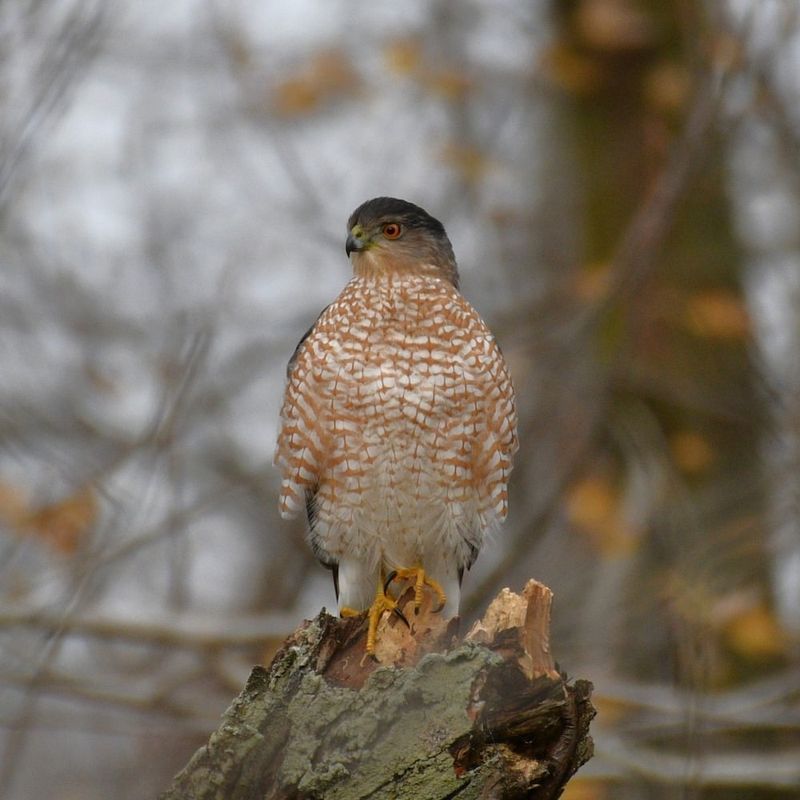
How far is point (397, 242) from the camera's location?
589 centimetres

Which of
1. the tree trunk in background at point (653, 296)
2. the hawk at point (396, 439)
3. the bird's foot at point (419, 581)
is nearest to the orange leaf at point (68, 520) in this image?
the hawk at point (396, 439)

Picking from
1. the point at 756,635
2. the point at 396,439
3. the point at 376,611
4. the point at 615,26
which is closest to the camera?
the point at 376,611

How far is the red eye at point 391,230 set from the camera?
5.91m

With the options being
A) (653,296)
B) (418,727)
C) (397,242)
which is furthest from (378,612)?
(653,296)

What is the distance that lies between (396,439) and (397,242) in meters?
1.21

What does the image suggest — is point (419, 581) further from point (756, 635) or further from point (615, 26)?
point (615, 26)

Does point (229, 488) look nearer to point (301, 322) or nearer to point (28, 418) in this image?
point (28, 418)

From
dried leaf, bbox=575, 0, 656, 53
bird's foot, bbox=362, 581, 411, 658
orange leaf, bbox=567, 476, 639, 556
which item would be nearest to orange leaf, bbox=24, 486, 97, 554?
bird's foot, bbox=362, 581, 411, 658

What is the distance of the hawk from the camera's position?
513 cm

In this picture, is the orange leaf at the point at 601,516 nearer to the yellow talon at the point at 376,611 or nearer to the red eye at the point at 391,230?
the red eye at the point at 391,230

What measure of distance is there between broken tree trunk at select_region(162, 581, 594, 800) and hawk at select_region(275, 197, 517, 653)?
1403 mm

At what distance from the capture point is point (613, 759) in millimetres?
6875

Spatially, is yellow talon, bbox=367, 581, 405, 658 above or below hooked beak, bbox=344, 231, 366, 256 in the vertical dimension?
below

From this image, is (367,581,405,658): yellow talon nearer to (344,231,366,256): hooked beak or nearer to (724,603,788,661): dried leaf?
(344,231,366,256): hooked beak
